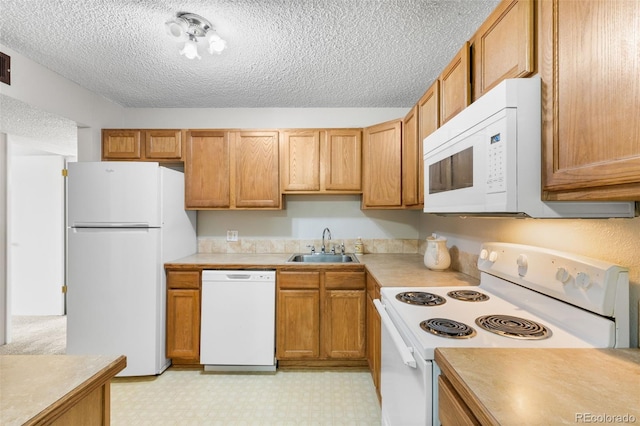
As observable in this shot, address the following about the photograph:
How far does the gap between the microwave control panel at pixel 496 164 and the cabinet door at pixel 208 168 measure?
7.43ft

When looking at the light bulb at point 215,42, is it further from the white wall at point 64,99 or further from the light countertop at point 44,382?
the light countertop at point 44,382

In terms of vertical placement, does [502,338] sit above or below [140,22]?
below

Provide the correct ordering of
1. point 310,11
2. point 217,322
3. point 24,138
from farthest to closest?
point 24,138, point 217,322, point 310,11

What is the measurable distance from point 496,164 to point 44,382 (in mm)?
1410

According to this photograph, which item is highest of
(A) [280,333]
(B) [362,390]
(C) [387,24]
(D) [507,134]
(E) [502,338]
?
(C) [387,24]

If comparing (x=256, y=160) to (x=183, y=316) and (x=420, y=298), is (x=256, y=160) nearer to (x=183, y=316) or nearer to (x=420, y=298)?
(x=183, y=316)

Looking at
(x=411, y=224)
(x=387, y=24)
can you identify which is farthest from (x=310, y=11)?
(x=411, y=224)

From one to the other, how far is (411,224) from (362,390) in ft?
5.38

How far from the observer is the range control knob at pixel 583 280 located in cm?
96

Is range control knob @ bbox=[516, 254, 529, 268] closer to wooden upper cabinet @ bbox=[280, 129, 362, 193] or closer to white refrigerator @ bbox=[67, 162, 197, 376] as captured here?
wooden upper cabinet @ bbox=[280, 129, 362, 193]

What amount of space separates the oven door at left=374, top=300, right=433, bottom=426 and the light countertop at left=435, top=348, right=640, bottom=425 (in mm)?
147

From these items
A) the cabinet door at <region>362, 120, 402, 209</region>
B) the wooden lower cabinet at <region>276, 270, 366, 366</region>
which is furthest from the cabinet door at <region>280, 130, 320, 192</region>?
the wooden lower cabinet at <region>276, 270, 366, 366</region>

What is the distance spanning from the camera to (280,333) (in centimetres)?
239

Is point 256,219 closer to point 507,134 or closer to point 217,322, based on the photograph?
point 217,322
